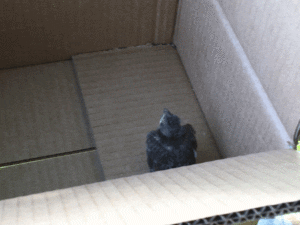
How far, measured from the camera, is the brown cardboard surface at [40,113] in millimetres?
1677

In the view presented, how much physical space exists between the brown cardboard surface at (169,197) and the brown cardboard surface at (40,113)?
2.98 feet

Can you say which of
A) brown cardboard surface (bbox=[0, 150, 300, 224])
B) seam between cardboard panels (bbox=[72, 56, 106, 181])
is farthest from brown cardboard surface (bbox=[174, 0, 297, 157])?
seam between cardboard panels (bbox=[72, 56, 106, 181])

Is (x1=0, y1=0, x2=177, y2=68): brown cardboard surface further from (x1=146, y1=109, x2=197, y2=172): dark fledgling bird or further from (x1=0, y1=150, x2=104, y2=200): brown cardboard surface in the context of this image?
(x1=146, y1=109, x2=197, y2=172): dark fledgling bird

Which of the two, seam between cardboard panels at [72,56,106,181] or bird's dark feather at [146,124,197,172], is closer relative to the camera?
bird's dark feather at [146,124,197,172]

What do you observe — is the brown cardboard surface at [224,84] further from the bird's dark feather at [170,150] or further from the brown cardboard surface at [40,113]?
the brown cardboard surface at [40,113]

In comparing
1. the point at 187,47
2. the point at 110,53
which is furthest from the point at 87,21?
the point at 187,47

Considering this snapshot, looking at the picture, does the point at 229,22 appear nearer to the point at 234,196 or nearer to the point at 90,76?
the point at 90,76

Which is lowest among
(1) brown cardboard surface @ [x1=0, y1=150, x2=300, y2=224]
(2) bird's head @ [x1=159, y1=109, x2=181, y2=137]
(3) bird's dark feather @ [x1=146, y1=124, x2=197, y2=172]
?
(1) brown cardboard surface @ [x1=0, y1=150, x2=300, y2=224]

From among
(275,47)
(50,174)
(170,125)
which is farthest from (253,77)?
(50,174)

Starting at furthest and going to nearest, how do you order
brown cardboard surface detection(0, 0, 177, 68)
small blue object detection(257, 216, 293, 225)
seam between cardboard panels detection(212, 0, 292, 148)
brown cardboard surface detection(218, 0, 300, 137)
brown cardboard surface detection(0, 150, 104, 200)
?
brown cardboard surface detection(0, 0, 177, 68) < brown cardboard surface detection(0, 150, 104, 200) < seam between cardboard panels detection(212, 0, 292, 148) < brown cardboard surface detection(218, 0, 300, 137) < small blue object detection(257, 216, 293, 225)

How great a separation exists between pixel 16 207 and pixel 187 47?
54.0 inches

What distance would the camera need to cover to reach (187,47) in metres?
1.88

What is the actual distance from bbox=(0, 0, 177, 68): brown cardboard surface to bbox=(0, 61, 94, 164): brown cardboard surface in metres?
0.10

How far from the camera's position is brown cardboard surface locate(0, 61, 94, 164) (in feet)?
5.50
